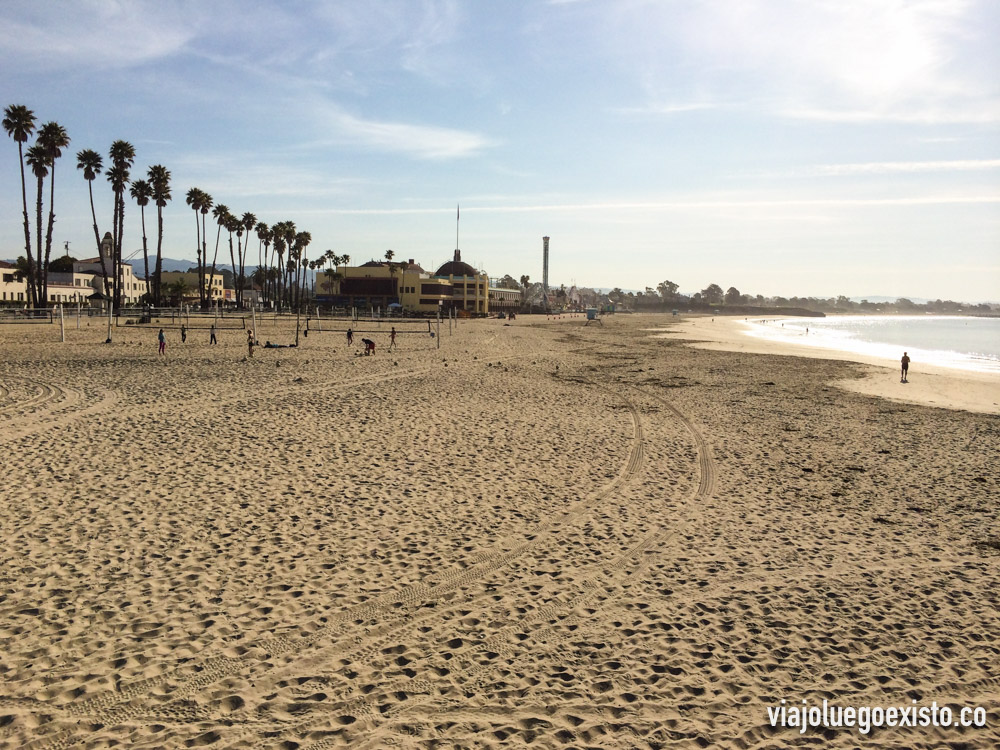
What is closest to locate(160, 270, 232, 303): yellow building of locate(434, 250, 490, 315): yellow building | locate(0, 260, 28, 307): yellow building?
locate(0, 260, 28, 307): yellow building

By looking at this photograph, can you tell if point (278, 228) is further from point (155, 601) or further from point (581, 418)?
point (155, 601)

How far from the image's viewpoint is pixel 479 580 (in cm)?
729

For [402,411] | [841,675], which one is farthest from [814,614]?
[402,411]

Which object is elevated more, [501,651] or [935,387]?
[935,387]

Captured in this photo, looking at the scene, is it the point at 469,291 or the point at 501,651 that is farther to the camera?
the point at 469,291

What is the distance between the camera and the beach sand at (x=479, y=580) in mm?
4980

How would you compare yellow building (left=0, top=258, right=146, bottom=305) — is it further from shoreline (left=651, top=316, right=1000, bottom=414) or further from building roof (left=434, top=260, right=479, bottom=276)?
shoreline (left=651, top=316, right=1000, bottom=414)

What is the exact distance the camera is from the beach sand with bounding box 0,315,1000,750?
4.98m

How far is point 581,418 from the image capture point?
17.3 meters

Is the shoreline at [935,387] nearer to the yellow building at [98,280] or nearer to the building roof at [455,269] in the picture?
the yellow building at [98,280]

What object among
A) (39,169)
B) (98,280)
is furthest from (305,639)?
(98,280)

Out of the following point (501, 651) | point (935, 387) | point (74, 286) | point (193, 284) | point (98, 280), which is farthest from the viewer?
point (193, 284)

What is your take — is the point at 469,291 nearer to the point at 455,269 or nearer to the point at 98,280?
the point at 455,269

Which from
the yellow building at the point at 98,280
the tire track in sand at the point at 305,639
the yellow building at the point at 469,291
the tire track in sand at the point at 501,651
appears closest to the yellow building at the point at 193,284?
the yellow building at the point at 98,280
